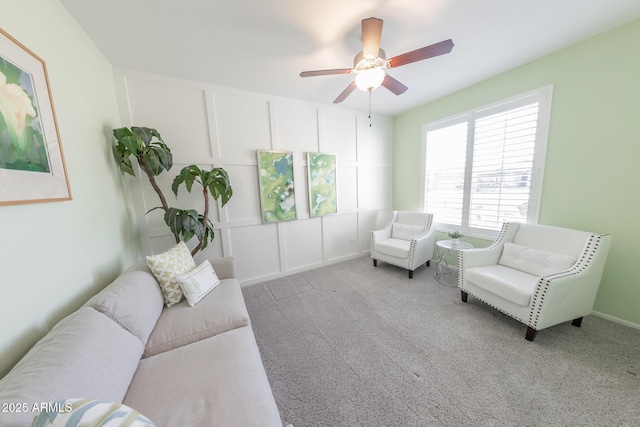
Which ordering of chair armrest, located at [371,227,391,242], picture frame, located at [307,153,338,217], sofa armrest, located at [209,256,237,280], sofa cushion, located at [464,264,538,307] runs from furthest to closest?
chair armrest, located at [371,227,391,242] < picture frame, located at [307,153,338,217] < sofa armrest, located at [209,256,237,280] < sofa cushion, located at [464,264,538,307]

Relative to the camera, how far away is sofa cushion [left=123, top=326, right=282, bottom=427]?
808mm

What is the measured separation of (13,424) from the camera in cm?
54

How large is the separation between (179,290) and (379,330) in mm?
1762

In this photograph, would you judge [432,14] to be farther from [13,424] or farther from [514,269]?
[13,424]

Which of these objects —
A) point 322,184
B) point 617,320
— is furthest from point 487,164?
point 322,184

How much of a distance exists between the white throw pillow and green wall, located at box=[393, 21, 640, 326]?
11.6 ft

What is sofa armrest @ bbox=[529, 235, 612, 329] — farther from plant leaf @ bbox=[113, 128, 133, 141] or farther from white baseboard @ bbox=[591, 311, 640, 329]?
plant leaf @ bbox=[113, 128, 133, 141]

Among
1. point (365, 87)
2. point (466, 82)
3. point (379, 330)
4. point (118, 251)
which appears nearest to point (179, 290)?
point (118, 251)

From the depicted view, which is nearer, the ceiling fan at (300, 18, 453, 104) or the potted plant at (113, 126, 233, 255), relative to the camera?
the ceiling fan at (300, 18, 453, 104)

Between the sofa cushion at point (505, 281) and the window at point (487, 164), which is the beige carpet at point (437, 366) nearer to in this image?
the sofa cushion at point (505, 281)

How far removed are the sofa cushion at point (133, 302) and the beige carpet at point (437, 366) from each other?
88 centimetres

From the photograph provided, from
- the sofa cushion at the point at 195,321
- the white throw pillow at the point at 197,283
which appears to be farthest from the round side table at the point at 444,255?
the white throw pillow at the point at 197,283

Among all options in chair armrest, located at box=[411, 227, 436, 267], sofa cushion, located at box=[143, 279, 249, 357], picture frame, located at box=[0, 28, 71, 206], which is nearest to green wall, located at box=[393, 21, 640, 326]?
chair armrest, located at box=[411, 227, 436, 267]

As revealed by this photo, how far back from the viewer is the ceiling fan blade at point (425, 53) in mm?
1379
